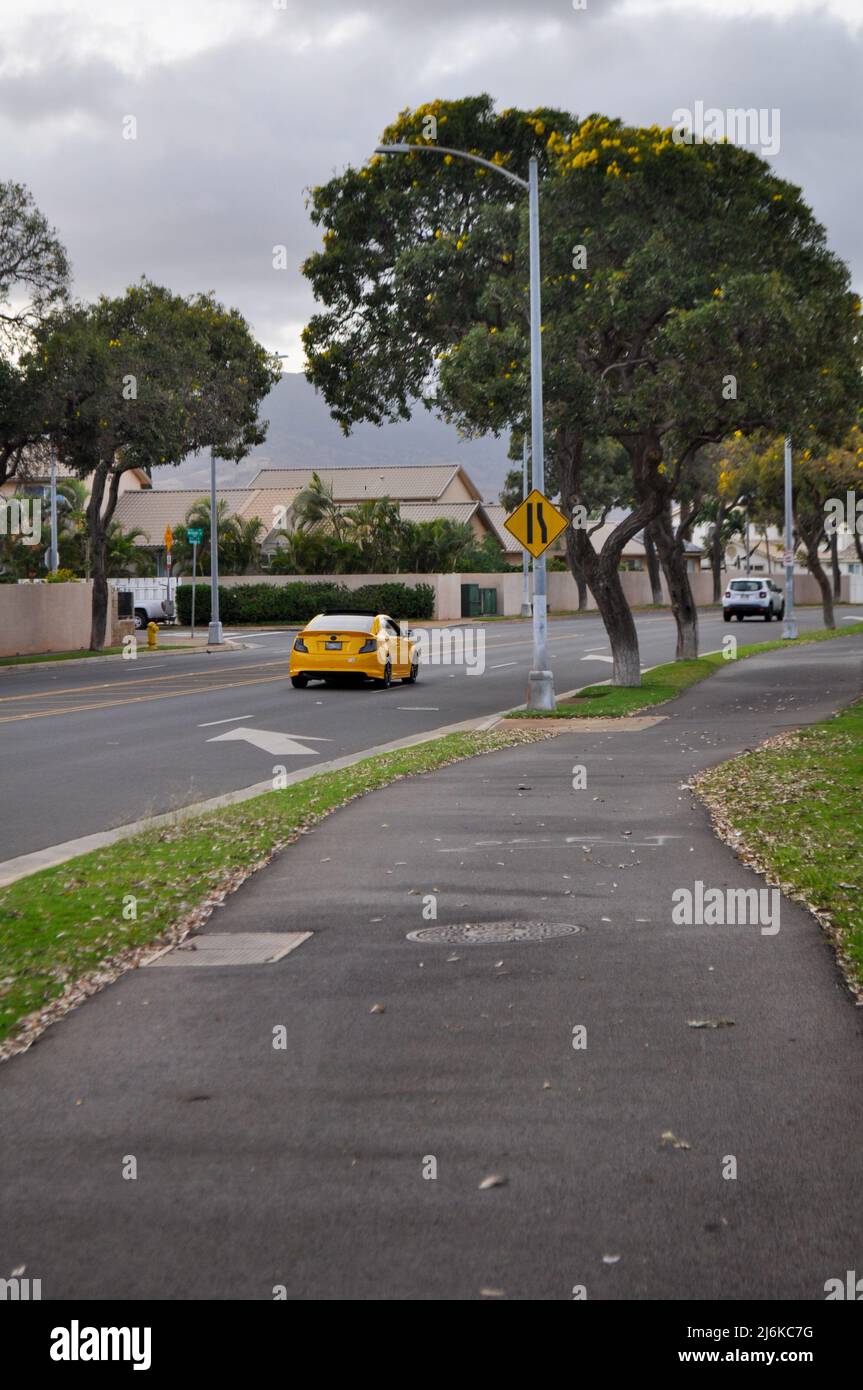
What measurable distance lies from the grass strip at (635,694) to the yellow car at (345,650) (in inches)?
154

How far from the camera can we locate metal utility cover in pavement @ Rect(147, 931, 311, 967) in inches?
303

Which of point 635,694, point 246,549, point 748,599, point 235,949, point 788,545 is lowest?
point 235,949

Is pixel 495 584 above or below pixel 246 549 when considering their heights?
below

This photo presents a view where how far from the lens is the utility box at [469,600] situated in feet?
240

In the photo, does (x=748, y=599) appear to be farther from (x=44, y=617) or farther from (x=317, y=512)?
(x=44, y=617)

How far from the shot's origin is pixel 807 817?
461 inches

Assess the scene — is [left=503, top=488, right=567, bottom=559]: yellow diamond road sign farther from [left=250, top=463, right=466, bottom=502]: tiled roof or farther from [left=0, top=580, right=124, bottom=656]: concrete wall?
[left=250, top=463, right=466, bottom=502]: tiled roof

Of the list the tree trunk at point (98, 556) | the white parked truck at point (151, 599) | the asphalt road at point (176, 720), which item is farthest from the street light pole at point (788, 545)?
the white parked truck at point (151, 599)

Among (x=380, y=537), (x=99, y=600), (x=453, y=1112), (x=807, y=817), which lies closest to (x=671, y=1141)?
(x=453, y=1112)

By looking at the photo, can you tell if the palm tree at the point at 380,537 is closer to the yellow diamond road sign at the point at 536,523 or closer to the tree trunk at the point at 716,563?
the tree trunk at the point at 716,563

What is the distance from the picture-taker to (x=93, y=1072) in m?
5.88

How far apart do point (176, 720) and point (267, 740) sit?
3043 mm

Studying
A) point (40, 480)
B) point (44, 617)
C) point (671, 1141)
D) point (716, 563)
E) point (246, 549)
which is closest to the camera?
point (671, 1141)
